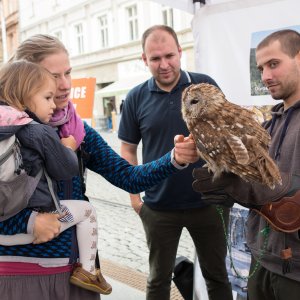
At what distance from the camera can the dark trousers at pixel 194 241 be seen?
2732 millimetres

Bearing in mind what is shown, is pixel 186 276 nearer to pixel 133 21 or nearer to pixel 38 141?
pixel 38 141

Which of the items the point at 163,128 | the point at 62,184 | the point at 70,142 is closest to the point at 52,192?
the point at 62,184

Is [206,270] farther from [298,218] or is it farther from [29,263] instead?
[29,263]

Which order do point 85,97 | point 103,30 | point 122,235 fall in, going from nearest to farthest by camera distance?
point 122,235
point 85,97
point 103,30

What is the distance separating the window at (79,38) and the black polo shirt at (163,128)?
24644mm

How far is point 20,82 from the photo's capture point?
1657 millimetres

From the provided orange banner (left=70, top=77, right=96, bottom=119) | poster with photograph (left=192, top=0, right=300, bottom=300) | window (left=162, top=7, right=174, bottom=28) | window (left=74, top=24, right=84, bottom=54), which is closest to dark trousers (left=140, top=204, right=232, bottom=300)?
poster with photograph (left=192, top=0, right=300, bottom=300)

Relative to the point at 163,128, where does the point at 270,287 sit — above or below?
below

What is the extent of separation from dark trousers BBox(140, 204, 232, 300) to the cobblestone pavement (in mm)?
1347

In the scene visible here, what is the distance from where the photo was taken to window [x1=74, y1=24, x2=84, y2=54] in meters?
26.3

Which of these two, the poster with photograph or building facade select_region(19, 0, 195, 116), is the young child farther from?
building facade select_region(19, 0, 195, 116)

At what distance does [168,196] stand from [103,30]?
77.3ft

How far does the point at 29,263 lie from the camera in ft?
5.50

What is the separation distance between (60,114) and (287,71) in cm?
112
